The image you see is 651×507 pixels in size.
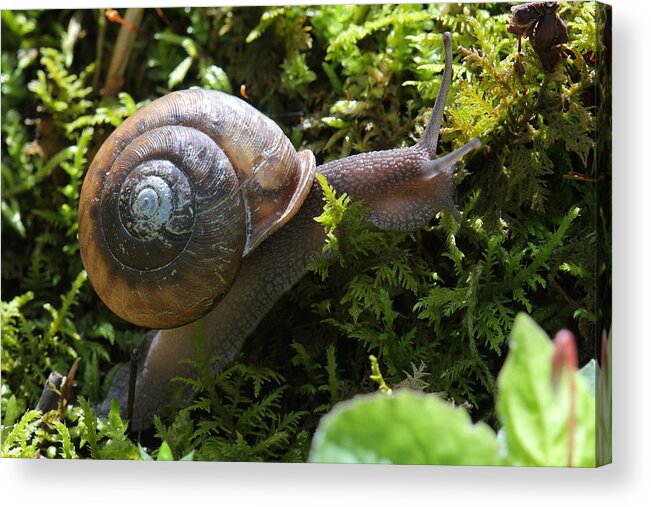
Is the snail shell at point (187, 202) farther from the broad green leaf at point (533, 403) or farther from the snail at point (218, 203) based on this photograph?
the broad green leaf at point (533, 403)

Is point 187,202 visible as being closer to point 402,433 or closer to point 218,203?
point 218,203

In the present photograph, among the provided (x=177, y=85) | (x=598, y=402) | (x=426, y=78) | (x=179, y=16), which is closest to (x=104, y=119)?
(x=177, y=85)

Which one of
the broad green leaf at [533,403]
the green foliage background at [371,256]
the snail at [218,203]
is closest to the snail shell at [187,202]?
the snail at [218,203]

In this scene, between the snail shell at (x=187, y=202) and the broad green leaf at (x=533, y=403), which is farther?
the snail shell at (x=187, y=202)

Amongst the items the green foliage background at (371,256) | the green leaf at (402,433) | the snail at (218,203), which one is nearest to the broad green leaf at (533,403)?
the green leaf at (402,433)

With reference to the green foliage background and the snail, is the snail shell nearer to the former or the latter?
the snail

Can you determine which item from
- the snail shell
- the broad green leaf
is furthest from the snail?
the broad green leaf

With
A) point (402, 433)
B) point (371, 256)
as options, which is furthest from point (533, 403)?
point (371, 256)

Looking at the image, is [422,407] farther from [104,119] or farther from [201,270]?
[104,119]
